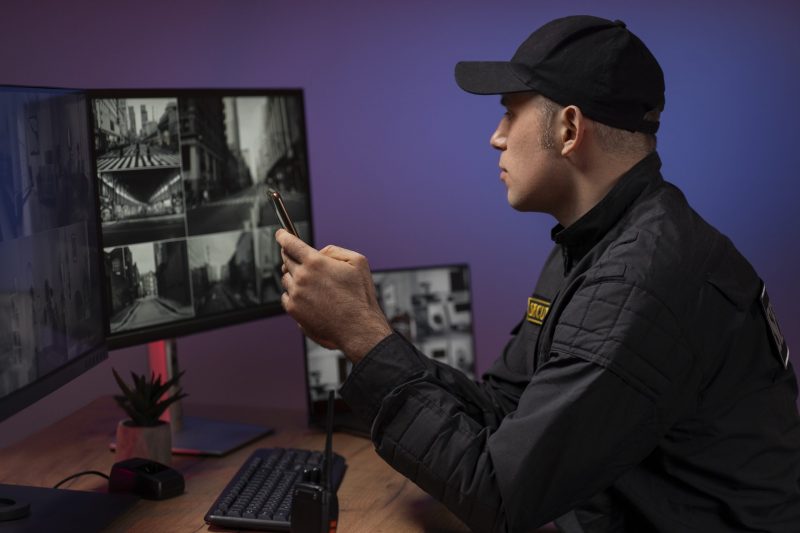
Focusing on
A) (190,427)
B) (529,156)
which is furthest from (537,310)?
(190,427)

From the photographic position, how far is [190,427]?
6.52ft

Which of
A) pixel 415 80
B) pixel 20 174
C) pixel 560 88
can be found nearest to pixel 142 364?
pixel 415 80

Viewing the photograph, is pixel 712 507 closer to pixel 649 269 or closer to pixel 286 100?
pixel 649 269

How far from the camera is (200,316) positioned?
1885mm

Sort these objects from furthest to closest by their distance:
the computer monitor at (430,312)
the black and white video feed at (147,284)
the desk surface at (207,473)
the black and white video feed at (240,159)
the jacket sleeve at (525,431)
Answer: the computer monitor at (430,312), the black and white video feed at (240,159), the black and white video feed at (147,284), the desk surface at (207,473), the jacket sleeve at (525,431)

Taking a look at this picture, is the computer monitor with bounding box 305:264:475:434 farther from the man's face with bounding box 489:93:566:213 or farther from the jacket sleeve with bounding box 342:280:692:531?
the jacket sleeve with bounding box 342:280:692:531

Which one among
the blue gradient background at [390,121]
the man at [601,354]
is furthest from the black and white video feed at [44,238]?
the blue gradient background at [390,121]

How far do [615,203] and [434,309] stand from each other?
2.45 feet

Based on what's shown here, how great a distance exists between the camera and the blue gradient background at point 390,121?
2.29 meters

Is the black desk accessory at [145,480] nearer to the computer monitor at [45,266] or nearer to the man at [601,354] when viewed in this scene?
the computer monitor at [45,266]

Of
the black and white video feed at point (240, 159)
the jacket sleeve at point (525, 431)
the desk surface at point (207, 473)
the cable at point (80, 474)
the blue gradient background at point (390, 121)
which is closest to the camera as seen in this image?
the jacket sleeve at point (525, 431)

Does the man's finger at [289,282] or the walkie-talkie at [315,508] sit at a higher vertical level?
the man's finger at [289,282]

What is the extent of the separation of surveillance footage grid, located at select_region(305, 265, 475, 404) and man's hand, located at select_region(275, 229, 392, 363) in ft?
2.28

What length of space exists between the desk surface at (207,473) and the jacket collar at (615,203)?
0.48 meters
